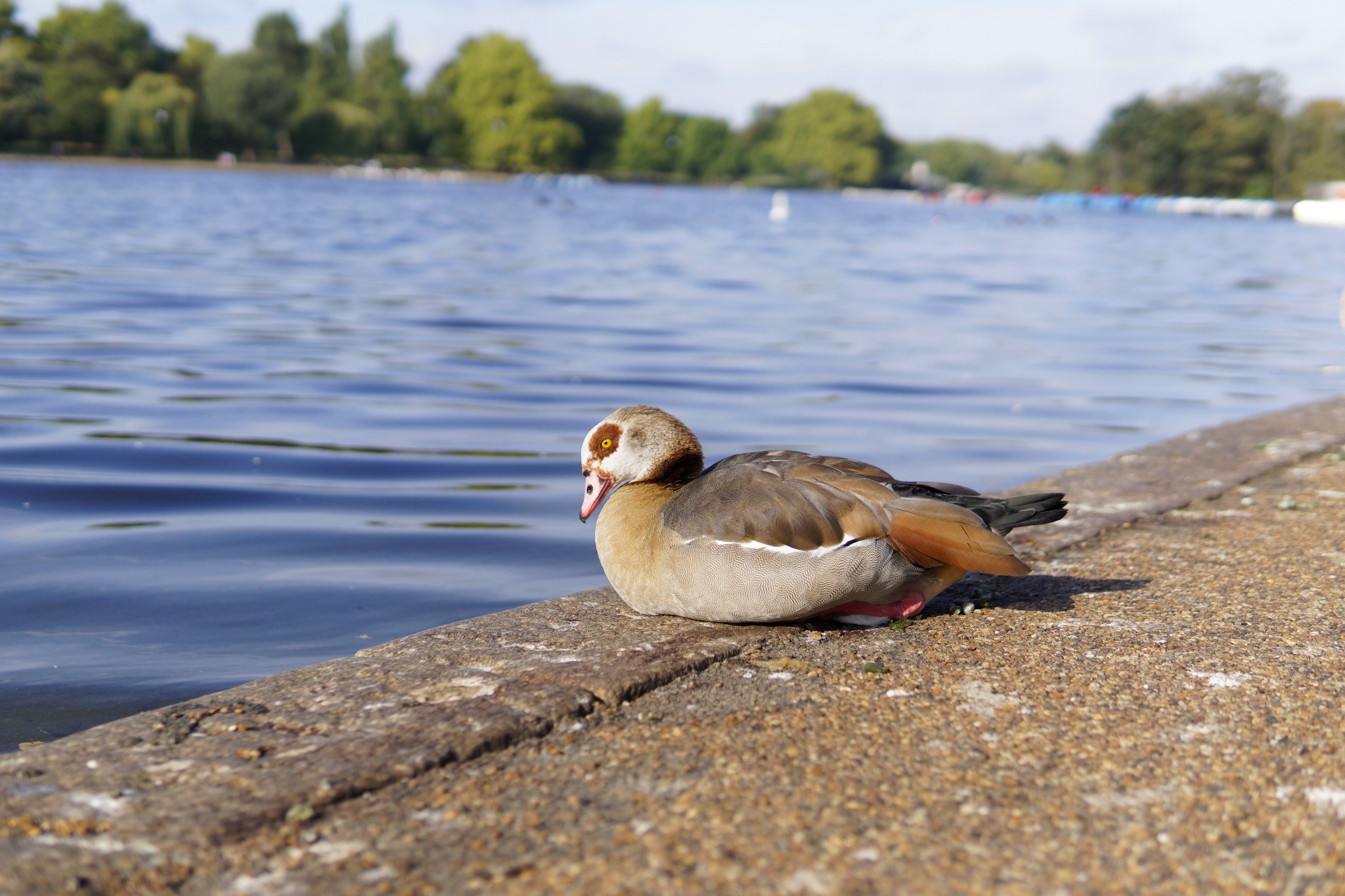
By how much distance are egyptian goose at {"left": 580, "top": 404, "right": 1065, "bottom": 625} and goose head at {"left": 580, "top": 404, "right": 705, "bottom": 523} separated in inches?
5.4

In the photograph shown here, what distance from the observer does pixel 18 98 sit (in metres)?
98.9

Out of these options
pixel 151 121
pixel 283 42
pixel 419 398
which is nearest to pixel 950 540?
pixel 419 398

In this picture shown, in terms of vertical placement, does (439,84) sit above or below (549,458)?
above

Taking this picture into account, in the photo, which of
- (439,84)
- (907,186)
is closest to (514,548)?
(439,84)

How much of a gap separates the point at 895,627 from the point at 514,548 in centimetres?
309

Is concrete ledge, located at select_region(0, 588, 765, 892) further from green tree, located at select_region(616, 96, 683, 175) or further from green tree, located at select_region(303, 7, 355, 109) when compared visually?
green tree, located at select_region(616, 96, 683, 175)

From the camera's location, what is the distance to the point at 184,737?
307 centimetres

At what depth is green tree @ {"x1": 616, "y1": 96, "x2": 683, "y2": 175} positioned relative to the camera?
163 metres

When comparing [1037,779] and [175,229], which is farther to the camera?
[175,229]

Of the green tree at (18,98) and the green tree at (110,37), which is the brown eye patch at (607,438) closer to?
the green tree at (18,98)

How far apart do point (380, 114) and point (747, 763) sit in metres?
135

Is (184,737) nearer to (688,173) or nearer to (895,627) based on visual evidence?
(895,627)

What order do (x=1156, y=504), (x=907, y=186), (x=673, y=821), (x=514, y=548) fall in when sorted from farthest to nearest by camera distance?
(x=907, y=186)
(x=514, y=548)
(x=1156, y=504)
(x=673, y=821)

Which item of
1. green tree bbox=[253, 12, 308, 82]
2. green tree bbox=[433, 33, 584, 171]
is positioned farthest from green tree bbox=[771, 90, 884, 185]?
green tree bbox=[253, 12, 308, 82]
